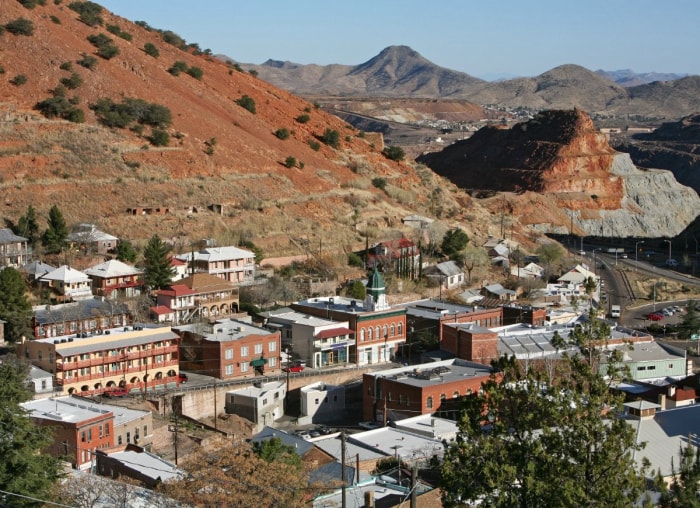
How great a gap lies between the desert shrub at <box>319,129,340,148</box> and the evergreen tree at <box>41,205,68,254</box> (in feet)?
110

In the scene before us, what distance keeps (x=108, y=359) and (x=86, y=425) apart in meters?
9.06

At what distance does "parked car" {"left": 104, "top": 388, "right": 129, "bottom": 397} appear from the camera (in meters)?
46.1

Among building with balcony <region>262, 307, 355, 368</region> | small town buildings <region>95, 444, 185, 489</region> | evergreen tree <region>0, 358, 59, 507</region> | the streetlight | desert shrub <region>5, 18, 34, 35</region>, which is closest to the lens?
evergreen tree <region>0, 358, 59, 507</region>

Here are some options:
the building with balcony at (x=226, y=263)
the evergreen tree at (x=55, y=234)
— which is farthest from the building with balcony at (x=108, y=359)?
the evergreen tree at (x=55, y=234)

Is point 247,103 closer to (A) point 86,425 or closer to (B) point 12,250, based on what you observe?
(B) point 12,250

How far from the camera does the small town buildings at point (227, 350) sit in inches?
1967

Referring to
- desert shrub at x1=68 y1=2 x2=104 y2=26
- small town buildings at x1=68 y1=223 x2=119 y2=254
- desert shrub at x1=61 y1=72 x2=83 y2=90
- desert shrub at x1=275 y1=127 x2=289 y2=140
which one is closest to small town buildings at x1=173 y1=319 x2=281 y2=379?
small town buildings at x1=68 y1=223 x2=119 y2=254

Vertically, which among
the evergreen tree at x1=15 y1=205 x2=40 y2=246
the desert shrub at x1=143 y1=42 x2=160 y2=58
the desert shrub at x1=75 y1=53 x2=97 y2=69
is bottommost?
the evergreen tree at x1=15 y1=205 x2=40 y2=246

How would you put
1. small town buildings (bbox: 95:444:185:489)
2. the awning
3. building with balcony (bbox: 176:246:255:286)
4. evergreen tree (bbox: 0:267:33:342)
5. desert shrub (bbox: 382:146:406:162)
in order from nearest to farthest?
small town buildings (bbox: 95:444:185:489) < evergreen tree (bbox: 0:267:33:342) < the awning < building with balcony (bbox: 176:246:255:286) < desert shrub (bbox: 382:146:406:162)

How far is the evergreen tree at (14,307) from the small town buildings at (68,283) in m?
4.00

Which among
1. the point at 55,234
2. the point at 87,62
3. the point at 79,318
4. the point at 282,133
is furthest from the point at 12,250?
the point at 282,133

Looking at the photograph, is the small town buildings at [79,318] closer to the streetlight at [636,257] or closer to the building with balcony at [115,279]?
the building with balcony at [115,279]

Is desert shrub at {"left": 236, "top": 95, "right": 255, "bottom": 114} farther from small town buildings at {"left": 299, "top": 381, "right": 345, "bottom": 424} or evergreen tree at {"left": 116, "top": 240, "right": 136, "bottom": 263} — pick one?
small town buildings at {"left": 299, "top": 381, "right": 345, "bottom": 424}

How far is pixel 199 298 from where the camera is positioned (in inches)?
2281
